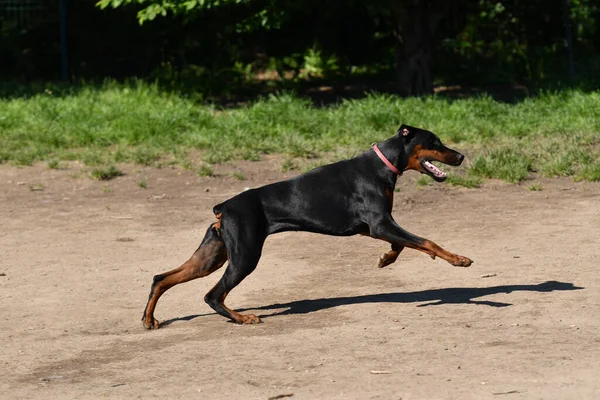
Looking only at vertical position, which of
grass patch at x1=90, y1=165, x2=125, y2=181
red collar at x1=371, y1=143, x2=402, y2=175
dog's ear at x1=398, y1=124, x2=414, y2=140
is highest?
dog's ear at x1=398, y1=124, x2=414, y2=140

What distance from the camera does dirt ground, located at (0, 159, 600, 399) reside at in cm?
632

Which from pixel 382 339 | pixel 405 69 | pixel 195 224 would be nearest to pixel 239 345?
pixel 382 339

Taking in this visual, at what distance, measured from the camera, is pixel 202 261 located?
786cm

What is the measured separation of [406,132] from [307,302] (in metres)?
1.42

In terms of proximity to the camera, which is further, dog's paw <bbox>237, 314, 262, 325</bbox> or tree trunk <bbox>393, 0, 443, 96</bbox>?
tree trunk <bbox>393, 0, 443, 96</bbox>

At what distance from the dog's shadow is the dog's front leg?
0.47 meters

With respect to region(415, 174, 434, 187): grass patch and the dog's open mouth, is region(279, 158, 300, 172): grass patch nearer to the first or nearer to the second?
region(415, 174, 434, 187): grass patch

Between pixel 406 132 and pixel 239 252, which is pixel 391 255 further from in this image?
pixel 239 252

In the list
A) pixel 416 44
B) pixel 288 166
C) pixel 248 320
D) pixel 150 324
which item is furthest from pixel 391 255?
pixel 416 44

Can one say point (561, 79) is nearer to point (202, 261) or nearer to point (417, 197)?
point (417, 197)

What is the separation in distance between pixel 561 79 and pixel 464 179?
6137mm

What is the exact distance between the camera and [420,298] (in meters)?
8.13

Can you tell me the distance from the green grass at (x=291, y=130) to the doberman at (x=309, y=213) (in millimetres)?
4046

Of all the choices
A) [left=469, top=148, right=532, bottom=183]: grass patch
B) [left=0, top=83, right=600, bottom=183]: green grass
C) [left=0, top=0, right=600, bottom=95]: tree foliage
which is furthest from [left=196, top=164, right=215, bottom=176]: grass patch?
[left=0, top=0, right=600, bottom=95]: tree foliage
